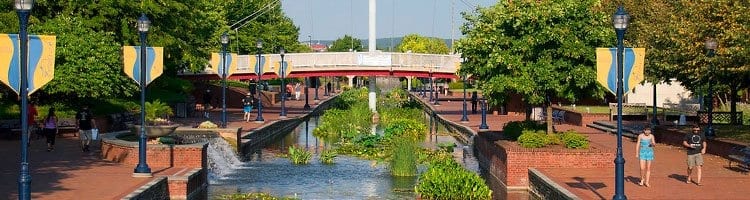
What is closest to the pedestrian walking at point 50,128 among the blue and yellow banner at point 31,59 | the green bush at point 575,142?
the blue and yellow banner at point 31,59

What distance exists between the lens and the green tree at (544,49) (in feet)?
99.5

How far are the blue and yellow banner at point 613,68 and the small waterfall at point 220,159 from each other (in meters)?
10.9

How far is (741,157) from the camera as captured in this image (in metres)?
28.6

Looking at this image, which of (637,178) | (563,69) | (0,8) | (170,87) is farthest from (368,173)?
(170,87)

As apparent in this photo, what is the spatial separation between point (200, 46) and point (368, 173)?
104 ft

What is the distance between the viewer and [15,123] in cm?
3703

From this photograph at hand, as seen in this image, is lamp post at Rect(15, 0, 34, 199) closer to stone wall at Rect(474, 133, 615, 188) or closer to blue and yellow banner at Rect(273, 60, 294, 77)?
stone wall at Rect(474, 133, 615, 188)

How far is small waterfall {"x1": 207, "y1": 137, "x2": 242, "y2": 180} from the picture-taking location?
3206 cm

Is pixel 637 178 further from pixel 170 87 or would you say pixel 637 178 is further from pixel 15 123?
pixel 170 87

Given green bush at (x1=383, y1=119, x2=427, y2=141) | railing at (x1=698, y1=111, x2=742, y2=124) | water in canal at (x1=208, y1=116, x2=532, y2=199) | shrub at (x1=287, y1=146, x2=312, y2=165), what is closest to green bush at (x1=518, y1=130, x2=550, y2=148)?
water in canal at (x1=208, y1=116, x2=532, y2=199)

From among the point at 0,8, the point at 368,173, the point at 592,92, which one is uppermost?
the point at 0,8

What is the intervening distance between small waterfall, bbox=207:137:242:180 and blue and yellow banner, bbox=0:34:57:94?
10004 mm

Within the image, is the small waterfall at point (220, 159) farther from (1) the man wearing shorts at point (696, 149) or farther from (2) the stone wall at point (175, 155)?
(1) the man wearing shorts at point (696, 149)

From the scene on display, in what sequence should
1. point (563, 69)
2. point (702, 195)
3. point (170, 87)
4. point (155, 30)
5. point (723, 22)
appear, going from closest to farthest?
point (702, 195) → point (563, 69) → point (723, 22) → point (155, 30) → point (170, 87)
